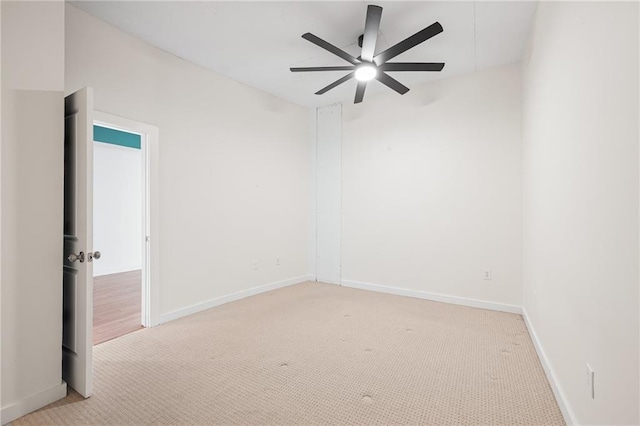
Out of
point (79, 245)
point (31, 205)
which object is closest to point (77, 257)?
point (79, 245)

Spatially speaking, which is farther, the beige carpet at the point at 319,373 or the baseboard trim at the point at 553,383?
the beige carpet at the point at 319,373

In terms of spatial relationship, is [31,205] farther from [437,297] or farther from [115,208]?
[115,208]

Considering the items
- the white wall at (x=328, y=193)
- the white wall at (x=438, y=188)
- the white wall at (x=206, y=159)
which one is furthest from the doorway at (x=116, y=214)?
the white wall at (x=438, y=188)

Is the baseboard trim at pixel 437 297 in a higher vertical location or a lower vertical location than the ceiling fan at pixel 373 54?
lower

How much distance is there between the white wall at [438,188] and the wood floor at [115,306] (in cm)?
290

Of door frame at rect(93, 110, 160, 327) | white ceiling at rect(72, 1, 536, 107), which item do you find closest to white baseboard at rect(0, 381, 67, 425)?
door frame at rect(93, 110, 160, 327)

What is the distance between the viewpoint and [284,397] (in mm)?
2037

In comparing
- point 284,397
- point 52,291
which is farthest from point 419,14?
point 52,291

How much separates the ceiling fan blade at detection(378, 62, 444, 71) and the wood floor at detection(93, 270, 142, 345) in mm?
3476

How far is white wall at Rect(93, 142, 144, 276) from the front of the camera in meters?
5.91

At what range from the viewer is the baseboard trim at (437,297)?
3.73 m

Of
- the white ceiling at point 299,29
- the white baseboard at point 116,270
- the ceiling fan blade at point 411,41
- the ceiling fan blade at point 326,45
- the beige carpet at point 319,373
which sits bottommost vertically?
the beige carpet at point 319,373

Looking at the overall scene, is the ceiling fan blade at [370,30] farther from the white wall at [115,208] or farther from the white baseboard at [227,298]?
the white wall at [115,208]

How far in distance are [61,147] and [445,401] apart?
2.89 m
